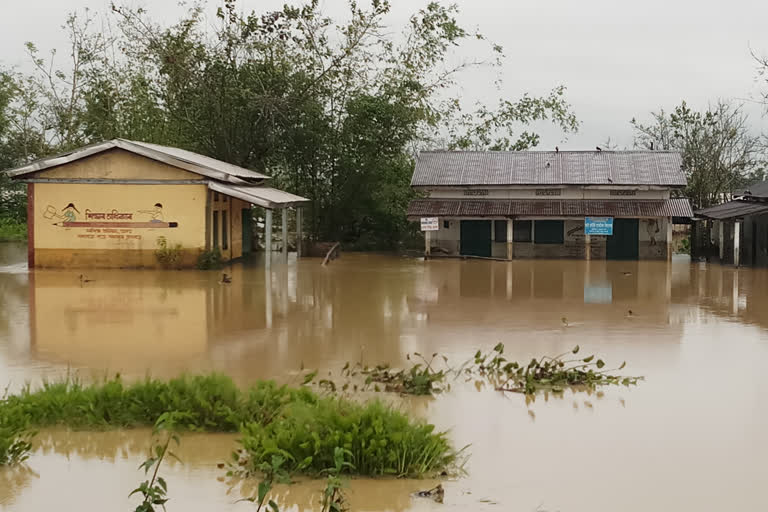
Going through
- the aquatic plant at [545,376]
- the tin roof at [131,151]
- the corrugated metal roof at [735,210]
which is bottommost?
the aquatic plant at [545,376]

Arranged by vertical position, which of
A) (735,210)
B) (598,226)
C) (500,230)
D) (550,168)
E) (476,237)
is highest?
(550,168)

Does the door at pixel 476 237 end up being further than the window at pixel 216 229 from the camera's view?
Yes

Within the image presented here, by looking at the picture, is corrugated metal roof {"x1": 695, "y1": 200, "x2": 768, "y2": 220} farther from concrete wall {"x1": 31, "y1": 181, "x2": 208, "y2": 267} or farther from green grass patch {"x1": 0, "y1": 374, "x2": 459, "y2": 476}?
green grass patch {"x1": 0, "y1": 374, "x2": 459, "y2": 476}

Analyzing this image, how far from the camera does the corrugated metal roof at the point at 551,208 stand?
30906mm

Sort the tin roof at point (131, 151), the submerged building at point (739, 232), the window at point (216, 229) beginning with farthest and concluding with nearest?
the submerged building at point (739, 232) < the window at point (216, 229) < the tin roof at point (131, 151)

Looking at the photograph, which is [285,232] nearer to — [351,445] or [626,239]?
[626,239]

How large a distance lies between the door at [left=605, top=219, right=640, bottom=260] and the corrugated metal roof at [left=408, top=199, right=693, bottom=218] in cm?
77

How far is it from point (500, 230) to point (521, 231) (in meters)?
0.72

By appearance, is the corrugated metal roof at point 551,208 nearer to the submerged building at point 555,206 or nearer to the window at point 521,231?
the submerged building at point 555,206

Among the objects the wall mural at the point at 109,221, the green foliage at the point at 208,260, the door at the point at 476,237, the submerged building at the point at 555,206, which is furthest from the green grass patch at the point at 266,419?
the door at the point at 476,237

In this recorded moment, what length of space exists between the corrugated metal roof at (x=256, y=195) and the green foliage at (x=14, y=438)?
15685 millimetres

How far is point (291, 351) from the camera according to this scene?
1305 centimetres

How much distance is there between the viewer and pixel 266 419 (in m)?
8.62

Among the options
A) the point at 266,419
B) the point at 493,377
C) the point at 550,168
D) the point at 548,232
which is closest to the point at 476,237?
the point at 548,232
